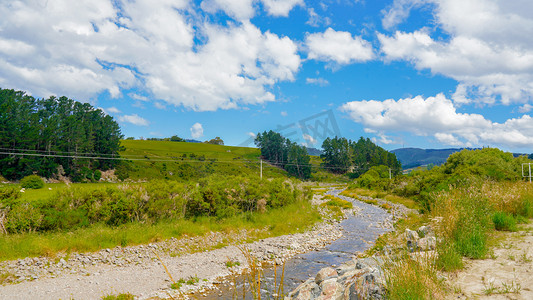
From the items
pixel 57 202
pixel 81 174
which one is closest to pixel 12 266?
pixel 57 202

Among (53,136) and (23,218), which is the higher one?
(53,136)

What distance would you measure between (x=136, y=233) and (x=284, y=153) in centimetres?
11261

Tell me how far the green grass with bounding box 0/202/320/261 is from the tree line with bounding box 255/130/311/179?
9443 centimetres

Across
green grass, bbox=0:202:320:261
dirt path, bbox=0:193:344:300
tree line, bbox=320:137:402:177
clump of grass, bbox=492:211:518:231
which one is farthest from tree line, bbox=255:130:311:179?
clump of grass, bbox=492:211:518:231

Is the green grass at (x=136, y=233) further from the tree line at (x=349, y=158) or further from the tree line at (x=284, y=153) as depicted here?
the tree line at (x=349, y=158)

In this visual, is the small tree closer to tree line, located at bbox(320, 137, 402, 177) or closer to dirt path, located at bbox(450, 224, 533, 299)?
tree line, located at bbox(320, 137, 402, 177)

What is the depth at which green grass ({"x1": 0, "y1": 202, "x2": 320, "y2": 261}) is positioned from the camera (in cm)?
1358

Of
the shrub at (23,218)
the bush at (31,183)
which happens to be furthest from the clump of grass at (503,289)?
A: the bush at (31,183)

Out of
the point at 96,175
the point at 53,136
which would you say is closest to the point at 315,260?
the point at 96,175

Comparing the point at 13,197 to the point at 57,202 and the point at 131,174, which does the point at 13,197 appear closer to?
the point at 57,202

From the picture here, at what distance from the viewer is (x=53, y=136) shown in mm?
59344

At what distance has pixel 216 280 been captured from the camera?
12.5 metres

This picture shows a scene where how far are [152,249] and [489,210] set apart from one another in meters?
16.1

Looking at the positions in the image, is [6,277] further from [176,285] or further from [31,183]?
[31,183]
